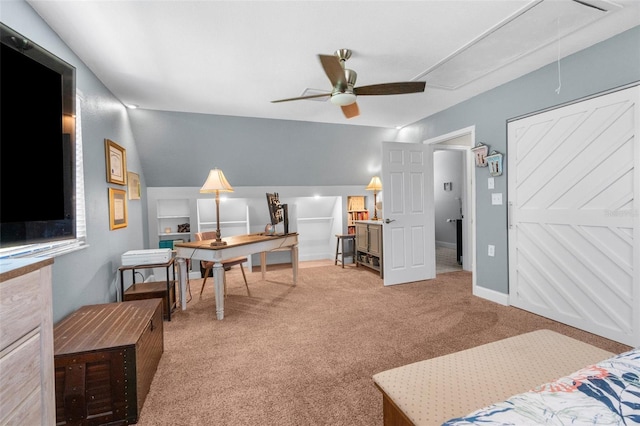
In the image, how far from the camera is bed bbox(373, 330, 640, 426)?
0.73 metres

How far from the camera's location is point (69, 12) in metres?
1.87

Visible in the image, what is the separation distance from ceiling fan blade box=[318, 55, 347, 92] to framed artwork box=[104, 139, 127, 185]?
2446 mm

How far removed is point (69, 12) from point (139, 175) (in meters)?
2.57

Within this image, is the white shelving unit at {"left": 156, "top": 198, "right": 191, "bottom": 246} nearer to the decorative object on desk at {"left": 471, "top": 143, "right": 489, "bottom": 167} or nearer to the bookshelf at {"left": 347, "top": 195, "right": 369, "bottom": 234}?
the bookshelf at {"left": 347, "top": 195, "right": 369, "bottom": 234}

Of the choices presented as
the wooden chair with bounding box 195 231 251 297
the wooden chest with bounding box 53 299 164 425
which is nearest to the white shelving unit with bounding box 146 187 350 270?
the wooden chair with bounding box 195 231 251 297

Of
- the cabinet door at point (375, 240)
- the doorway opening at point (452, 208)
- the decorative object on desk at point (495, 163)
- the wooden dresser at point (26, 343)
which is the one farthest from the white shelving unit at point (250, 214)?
the wooden dresser at point (26, 343)

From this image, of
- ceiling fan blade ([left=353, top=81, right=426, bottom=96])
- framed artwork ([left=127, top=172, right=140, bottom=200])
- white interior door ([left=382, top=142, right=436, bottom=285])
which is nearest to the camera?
ceiling fan blade ([left=353, top=81, right=426, bottom=96])

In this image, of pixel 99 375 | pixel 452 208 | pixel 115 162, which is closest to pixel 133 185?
pixel 115 162

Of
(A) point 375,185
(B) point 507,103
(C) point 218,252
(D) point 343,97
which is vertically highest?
(B) point 507,103

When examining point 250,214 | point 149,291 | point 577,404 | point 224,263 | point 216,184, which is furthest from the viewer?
point 250,214

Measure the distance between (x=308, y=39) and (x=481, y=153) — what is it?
2395 millimetres

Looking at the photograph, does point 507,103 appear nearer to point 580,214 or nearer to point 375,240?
point 580,214

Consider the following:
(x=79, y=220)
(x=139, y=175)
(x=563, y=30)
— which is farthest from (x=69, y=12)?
(x=563, y=30)

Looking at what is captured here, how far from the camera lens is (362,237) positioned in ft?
16.5
